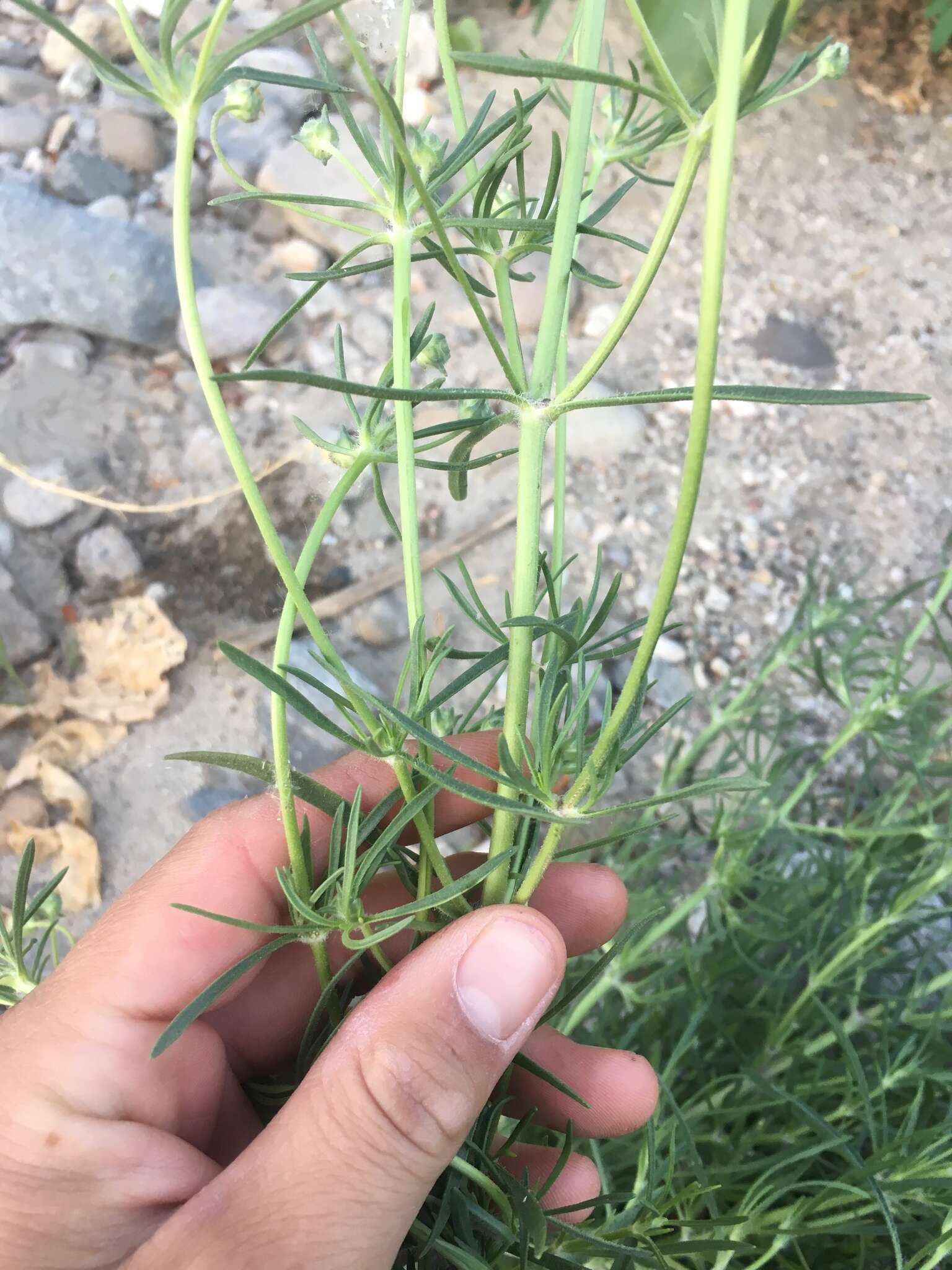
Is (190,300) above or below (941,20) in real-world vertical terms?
→ below

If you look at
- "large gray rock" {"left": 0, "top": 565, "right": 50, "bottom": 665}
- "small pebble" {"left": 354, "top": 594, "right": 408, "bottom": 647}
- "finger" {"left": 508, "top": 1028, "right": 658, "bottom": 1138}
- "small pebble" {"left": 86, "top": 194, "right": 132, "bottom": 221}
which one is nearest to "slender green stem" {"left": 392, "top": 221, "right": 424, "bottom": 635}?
"finger" {"left": 508, "top": 1028, "right": 658, "bottom": 1138}

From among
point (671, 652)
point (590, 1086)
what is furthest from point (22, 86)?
point (590, 1086)

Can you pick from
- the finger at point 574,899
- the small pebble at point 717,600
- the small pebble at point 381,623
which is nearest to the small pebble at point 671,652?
the small pebble at point 717,600

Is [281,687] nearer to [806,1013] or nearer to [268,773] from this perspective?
[268,773]

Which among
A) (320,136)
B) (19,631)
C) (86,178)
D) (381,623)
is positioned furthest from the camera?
(86,178)

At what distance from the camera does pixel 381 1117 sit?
20.6 inches

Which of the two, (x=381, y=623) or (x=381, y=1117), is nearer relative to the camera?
(x=381, y=1117)

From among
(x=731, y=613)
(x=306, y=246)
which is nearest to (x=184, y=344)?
(x=306, y=246)

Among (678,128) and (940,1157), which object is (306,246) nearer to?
(678,128)

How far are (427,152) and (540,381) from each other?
0.15 meters

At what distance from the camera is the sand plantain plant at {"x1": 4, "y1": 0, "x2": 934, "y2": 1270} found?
38 centimetres

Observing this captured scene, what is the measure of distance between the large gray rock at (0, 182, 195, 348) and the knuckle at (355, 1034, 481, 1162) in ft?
5.46

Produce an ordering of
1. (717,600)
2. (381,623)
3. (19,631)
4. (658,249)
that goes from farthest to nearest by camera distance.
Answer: (717,600) → (381,623) → (19,631) → (658,249)

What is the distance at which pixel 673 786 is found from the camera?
1260 millimetres
